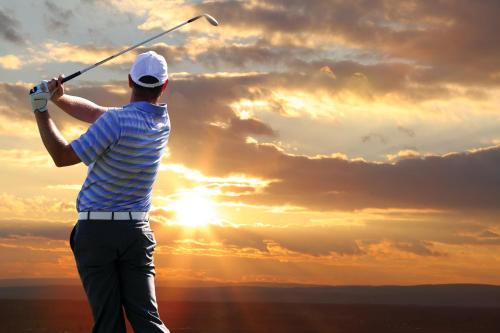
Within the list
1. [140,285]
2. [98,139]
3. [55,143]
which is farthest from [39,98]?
[140,285]

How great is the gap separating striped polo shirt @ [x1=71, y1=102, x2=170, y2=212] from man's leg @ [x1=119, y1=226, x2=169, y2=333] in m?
0.28

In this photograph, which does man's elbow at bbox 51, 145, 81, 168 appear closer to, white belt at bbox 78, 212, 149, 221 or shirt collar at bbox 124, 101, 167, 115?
white belt at bbox 78, 212, 149, 221

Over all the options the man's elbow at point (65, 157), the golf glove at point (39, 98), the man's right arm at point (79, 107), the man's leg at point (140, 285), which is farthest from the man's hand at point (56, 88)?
the man's leg at point (140, 285)

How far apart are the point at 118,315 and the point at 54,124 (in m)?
1.54

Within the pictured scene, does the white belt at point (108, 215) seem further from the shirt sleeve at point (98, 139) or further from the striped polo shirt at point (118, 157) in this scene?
the shirt sleeve at point (98, 139)

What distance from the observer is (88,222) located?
669cm

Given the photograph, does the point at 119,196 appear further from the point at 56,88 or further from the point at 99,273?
the point at 56,88

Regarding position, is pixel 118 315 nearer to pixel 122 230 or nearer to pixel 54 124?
pixel 122 230

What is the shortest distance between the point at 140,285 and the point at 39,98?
1.62 m

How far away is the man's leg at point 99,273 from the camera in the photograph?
667 centimetres

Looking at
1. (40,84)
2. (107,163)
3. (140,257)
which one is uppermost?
(40,84)

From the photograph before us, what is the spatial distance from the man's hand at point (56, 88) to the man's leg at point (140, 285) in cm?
149

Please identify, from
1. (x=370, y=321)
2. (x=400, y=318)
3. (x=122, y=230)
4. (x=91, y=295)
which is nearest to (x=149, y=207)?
(x=122, y=230)

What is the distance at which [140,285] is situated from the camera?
6879 millimetres
